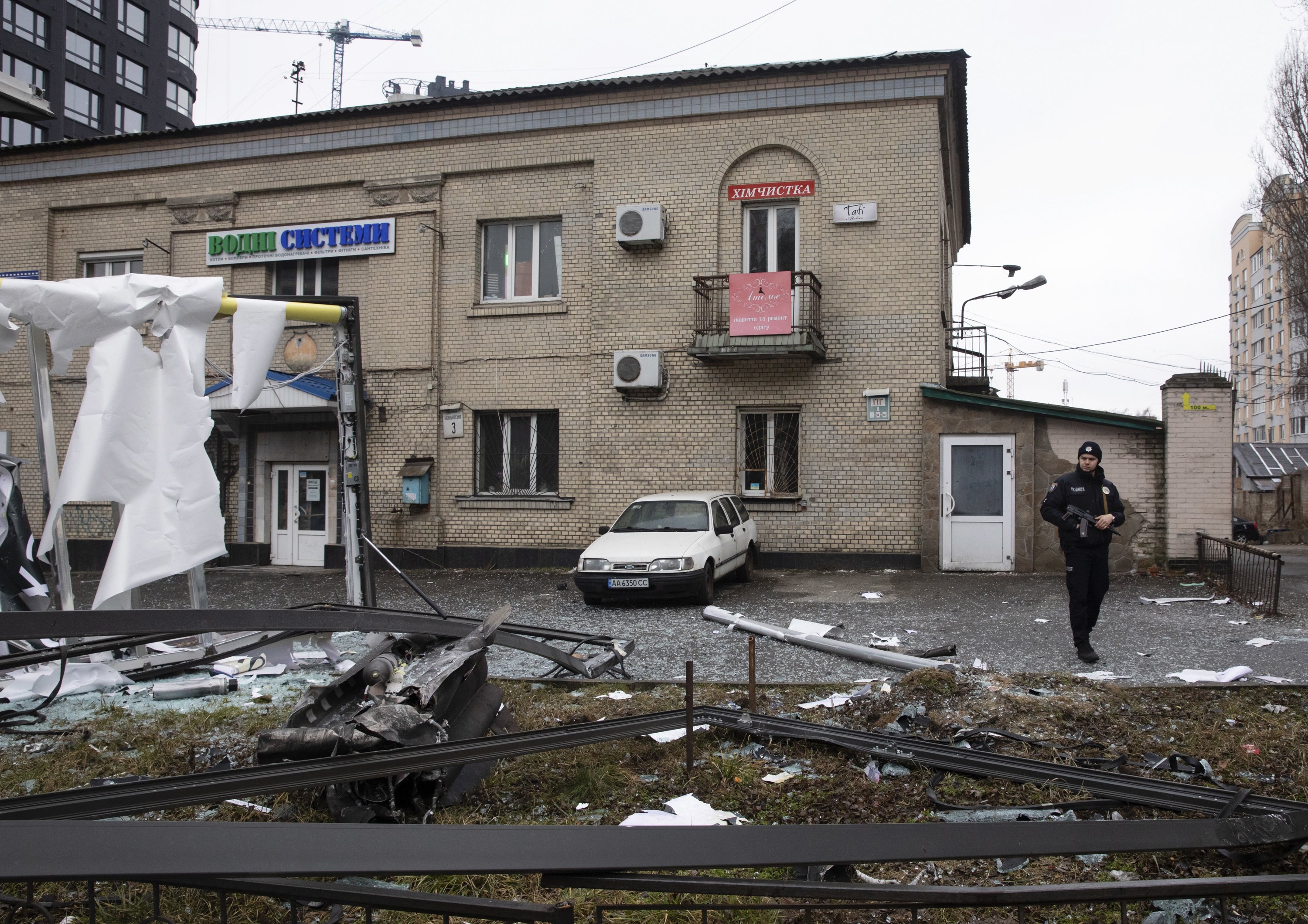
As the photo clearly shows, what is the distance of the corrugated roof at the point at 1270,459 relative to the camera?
87.8 ft

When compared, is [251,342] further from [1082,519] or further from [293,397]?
[293,397]

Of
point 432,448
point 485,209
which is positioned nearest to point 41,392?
point 432,448

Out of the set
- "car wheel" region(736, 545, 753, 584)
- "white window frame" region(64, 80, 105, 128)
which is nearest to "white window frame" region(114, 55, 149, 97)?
"white window frame" region(64, 80, 105, 128)

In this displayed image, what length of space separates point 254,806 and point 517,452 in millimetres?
12035

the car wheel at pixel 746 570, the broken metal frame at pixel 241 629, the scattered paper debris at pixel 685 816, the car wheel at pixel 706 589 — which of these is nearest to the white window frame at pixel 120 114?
the car wheel at pixel 746 570

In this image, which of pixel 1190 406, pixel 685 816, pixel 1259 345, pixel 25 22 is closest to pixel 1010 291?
pixel 1190 406

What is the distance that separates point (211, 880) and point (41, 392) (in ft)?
19.6

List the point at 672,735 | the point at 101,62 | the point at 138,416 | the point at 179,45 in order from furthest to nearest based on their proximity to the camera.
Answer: the point at 179,45 → the point at 101,62 → the point at 138,416 → the point at 672,735

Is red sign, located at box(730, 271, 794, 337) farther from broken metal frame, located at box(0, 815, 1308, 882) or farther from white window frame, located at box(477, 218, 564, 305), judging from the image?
broken metal frame, located at box(0, 815, 1308, 882)

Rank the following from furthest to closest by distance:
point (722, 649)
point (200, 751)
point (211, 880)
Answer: point (722, 649)
point (200, 751)
point (211, 880)

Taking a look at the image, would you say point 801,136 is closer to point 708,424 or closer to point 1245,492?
point 708,424

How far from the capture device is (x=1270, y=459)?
29297mm

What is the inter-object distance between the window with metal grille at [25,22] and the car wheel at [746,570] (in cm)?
4182

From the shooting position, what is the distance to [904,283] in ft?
46.1
